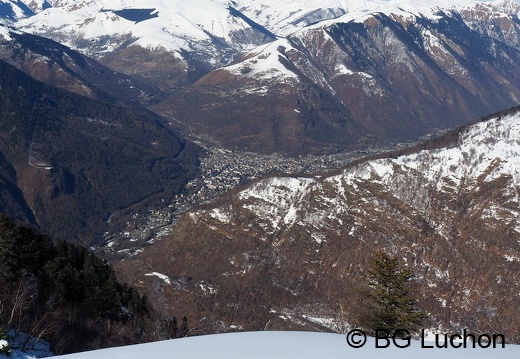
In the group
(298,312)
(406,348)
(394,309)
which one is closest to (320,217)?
(298,312)

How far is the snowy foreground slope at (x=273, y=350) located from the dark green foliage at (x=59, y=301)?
775cm

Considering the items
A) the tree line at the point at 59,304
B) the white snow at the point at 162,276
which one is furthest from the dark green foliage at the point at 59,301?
the white snow at the point at 162,276

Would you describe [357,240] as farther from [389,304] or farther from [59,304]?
[59,304]

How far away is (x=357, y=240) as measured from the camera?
63.2 meters

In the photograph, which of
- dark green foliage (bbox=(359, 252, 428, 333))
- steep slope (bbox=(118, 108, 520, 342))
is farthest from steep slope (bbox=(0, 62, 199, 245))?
dark green foliage (bbox=(359, 252, 428, 333))

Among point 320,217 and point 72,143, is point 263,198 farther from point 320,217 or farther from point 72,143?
point 72,143

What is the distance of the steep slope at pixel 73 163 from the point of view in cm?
13000

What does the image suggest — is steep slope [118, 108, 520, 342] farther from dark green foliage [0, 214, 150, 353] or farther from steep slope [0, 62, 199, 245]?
steep slope [0, 62, 199, 245]

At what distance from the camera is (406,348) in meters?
12.5

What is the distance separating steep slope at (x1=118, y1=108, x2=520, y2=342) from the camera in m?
53.2

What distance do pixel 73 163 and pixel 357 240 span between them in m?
118

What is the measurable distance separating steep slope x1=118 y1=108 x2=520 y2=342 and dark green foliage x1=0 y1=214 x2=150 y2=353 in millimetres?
21309
